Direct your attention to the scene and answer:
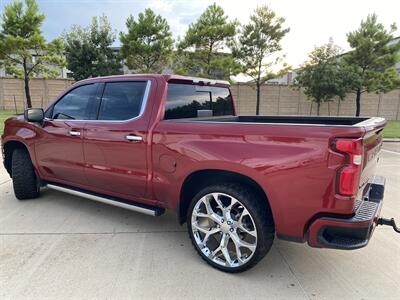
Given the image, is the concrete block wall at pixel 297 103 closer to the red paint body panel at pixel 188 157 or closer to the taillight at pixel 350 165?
the red paint body panel at pixel 188 157

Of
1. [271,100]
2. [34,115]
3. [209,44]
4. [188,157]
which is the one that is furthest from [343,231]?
[271,100]

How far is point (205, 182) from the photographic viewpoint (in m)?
2.82

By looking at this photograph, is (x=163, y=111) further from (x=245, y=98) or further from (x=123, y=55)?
(x=245, y=98)

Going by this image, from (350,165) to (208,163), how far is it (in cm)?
109

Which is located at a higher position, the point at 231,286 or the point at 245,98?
the point at 245,98

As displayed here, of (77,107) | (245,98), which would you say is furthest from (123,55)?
(77,107)

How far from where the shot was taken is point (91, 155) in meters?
3.38

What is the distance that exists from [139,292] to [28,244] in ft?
4.99

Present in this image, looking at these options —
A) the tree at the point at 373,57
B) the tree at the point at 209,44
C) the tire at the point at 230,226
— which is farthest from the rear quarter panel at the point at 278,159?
the tree at the point at 373,57

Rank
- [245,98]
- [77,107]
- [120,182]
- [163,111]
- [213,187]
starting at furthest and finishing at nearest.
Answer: [245,98] < [77,107] < [120,182] < [163,111] < [213,187]

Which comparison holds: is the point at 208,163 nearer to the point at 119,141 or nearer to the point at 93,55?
the point at 119,141

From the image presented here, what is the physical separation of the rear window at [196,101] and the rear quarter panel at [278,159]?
42 cm

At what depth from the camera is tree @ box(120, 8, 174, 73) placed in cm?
1884

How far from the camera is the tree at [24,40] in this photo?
15.9m
